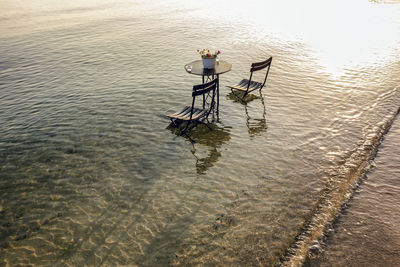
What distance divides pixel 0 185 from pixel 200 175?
481cm

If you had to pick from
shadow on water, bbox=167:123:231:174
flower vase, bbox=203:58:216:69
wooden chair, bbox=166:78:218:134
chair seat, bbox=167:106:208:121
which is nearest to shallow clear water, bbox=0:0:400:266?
shadow on water, bbox=167:123:231:174

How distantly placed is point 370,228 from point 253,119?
183 inches

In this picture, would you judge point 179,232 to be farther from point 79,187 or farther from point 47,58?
point 47,58

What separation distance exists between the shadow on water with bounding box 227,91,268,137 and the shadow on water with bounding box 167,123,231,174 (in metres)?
0.80

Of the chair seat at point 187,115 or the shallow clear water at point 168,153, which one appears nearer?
the shallow clear water at point 168,153

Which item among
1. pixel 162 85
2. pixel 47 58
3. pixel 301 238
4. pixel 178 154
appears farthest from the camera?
pixel 47 58

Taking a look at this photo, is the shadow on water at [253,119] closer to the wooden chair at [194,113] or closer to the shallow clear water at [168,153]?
the shallow clear water at [168,153]

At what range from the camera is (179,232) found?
15.5 feet

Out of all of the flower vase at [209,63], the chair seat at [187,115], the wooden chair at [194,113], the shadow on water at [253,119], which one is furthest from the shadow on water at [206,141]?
the flower vase at [209,63]

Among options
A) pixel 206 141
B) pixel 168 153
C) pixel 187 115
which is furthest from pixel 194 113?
pixel 168 153

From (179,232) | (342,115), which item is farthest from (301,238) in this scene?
(342,115)

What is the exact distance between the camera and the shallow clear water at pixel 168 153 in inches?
183

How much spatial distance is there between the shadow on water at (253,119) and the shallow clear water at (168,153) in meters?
0.07

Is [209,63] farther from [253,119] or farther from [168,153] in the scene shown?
[168,153]
